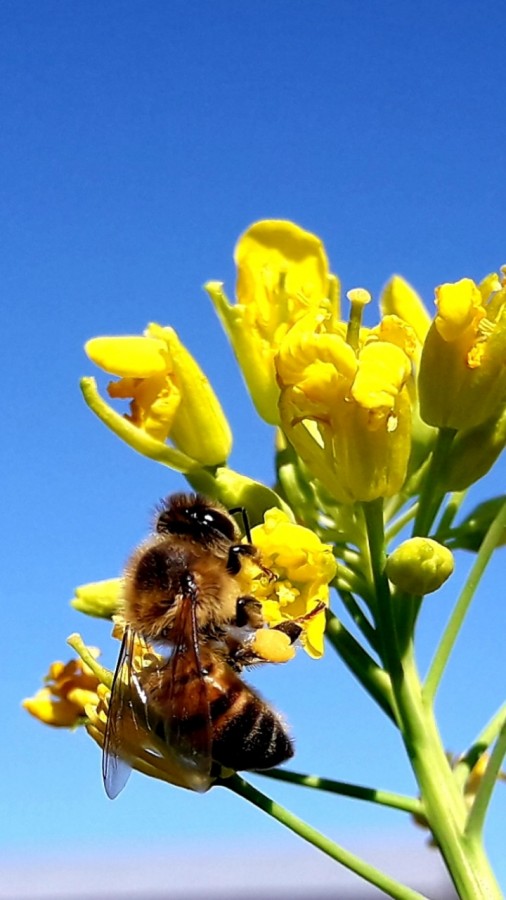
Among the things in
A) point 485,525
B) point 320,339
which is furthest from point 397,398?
point 485,525

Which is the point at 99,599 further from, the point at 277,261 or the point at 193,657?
the point at 277,261

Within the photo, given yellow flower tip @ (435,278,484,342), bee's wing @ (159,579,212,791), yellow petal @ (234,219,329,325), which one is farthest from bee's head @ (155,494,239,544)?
yellow flower tip @ (435,278,484,342)

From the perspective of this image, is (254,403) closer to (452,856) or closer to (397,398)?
(397,398)

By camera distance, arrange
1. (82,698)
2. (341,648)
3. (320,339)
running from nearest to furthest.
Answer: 1. (320,339)
2. (341,648)
3. (82,698)

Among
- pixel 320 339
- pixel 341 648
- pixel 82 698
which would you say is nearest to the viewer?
pixel 320 339

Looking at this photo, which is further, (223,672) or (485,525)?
(485,525)

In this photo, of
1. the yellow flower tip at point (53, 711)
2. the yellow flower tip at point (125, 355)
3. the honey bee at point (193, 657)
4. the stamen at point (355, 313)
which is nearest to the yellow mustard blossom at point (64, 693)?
the yellow flower tip at point (53, 711)

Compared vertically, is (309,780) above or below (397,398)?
below

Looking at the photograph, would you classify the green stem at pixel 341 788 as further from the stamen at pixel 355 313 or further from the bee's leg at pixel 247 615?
the stamen at pixel 355 313

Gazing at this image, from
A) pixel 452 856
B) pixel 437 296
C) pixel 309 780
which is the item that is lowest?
pixel 452 856
